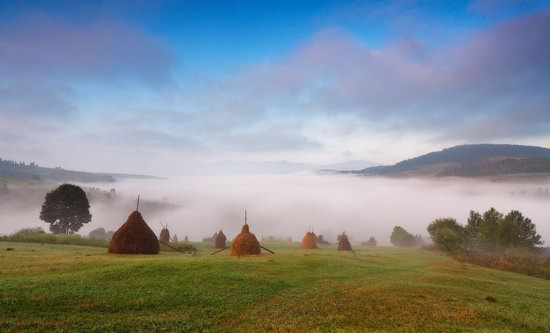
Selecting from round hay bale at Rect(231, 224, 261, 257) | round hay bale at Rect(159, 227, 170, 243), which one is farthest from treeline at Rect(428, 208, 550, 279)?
round hay bale at Rect(159, 227, 170, 243)

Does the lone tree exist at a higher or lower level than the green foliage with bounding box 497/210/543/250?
higher

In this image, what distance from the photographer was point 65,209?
72.1m

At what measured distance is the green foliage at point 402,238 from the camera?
123 meters

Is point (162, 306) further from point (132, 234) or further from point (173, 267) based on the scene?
point (132, 234)

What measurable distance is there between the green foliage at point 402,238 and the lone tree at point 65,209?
10590 centimetres

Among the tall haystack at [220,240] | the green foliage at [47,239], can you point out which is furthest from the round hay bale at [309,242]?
the green foliage at [47,239]

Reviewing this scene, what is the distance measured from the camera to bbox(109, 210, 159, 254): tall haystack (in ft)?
116

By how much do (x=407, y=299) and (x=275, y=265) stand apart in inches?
473

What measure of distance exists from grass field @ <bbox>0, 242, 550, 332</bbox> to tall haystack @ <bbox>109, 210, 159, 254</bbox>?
9.78 meters

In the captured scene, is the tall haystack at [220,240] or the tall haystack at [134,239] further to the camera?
the tall haystack at [220,240]

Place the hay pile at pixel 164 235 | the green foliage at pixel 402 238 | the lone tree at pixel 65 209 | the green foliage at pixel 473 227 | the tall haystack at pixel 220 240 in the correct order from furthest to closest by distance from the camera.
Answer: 1. the green foliage at pixel 402 238
2. the green foliage at pixel 473 227
3. the lone tree at pixel 65 209
4. the tall haystack at pixel 220 240
5. the hay pile at pixel 164 235

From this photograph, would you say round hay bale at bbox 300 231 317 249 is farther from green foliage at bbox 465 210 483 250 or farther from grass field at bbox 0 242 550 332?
green foliage at bbox 465 210 483 250

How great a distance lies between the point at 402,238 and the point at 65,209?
111m

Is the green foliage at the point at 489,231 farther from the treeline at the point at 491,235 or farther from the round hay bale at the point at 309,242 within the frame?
the round hay bale at the point at 309,242
